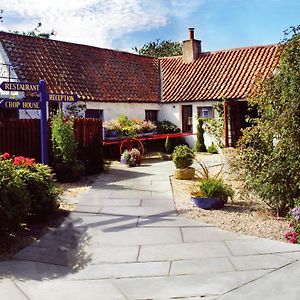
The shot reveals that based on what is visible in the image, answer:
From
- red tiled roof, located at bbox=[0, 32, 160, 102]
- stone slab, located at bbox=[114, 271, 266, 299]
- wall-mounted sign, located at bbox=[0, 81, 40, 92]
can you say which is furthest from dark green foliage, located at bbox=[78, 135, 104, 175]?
stone slab, located at bbox=[114, 271, 266, 299]

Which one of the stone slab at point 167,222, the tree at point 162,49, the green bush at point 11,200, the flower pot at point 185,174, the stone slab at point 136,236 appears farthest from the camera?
the tree at point 162,49

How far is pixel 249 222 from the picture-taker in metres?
7.31

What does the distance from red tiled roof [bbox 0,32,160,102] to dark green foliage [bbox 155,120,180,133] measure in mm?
1345

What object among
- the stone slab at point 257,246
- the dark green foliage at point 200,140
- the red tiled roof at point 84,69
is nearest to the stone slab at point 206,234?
the stone slab at point 257,246

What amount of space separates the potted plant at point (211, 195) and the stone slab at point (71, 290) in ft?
12.8

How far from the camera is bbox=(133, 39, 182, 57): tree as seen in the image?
44406mm

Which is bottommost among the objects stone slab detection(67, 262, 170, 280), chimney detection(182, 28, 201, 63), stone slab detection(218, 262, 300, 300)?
stone slab detection(218, 262, 300, 300)

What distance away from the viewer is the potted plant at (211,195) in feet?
27.4

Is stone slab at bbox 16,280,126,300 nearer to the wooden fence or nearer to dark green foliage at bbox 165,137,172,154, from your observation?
the wooden fence

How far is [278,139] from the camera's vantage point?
26.1ft

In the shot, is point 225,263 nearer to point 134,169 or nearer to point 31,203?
point 31,203

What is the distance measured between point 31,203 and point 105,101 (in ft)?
42.1

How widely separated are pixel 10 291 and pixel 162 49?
42416 millimetres

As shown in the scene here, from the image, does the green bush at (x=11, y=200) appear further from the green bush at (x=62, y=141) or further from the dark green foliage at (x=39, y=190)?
the green bush at (x=62, y=141)
